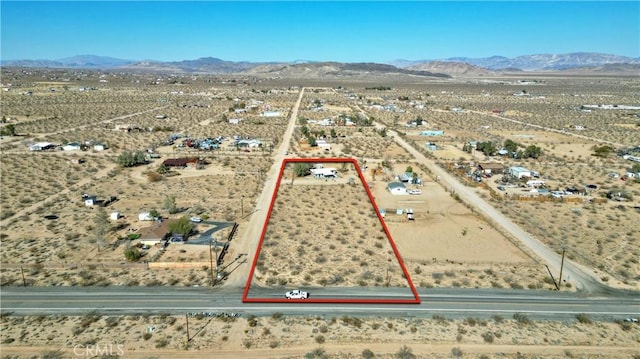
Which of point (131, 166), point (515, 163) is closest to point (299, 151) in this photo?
point (131, 166)

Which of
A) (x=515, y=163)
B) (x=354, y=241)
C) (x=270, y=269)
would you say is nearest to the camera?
(x=270, y=269)

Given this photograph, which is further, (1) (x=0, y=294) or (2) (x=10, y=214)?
(2) (x=10, y=214)

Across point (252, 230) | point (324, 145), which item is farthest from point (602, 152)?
point (252, 230)

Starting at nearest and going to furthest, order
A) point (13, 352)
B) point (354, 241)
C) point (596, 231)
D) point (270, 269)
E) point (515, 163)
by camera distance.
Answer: point (13, 352) < point (270, 269) < point (354, 241) < point (596, 231) < point (515, 163)

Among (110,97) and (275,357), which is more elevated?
(110,97)

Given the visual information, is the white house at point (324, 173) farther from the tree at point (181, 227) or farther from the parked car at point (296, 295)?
the parked car at point (296, 295)

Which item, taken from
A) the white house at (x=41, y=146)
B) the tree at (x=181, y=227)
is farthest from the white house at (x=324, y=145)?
the white house at (x=41, y=146)

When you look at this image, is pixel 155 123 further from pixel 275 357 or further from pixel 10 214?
pixel 275 357

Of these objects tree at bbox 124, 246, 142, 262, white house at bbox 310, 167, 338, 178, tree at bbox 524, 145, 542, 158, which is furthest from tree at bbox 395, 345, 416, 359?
tree at bbox 524, 145, 542, 158
